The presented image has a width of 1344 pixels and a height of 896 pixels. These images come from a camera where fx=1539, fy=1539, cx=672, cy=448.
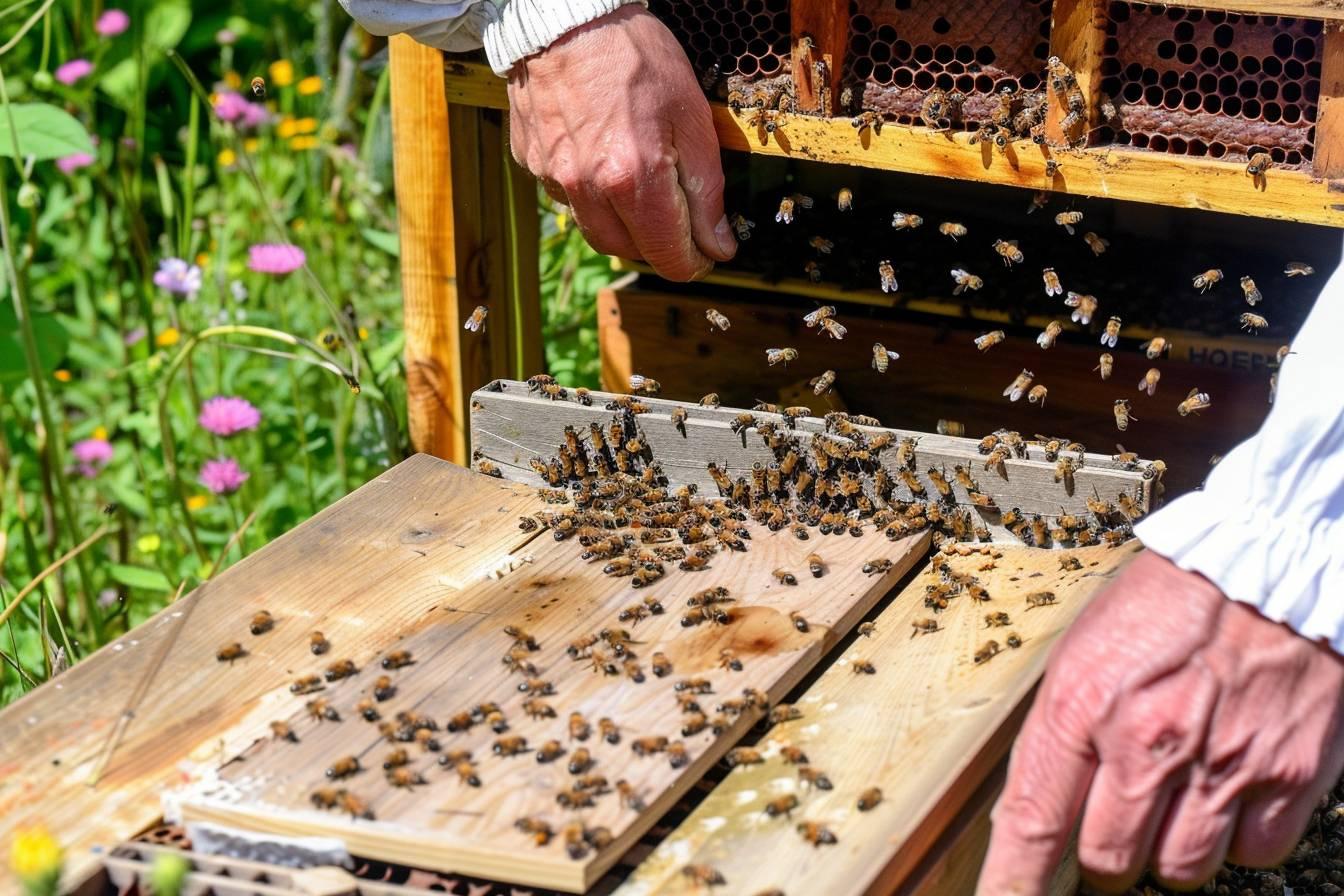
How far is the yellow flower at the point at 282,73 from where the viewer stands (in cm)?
633

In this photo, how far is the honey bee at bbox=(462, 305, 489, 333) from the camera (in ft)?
13.8

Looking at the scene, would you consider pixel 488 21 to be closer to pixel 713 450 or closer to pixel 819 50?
pixel 819 50

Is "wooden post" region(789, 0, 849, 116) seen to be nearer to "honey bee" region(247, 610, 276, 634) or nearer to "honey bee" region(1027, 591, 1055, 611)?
"honey bee" region(1027, 591, 1055, 611)

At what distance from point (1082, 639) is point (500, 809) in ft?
2.90

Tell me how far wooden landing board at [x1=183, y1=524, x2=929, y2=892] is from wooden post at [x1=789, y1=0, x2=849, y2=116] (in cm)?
105

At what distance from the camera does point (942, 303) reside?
168 inches

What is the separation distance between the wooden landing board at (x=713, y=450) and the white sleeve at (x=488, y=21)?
0.78 m

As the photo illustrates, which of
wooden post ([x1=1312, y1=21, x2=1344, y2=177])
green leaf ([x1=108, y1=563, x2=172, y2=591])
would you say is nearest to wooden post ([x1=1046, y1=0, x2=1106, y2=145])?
wooden post ([x1=1312, y1=21, x2=1344, y2=177])

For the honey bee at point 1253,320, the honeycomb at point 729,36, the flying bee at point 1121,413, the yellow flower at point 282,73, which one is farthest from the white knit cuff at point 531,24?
the yellow flower at point 282,73

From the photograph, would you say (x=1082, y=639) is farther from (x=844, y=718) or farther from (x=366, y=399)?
(x=366, y=399)

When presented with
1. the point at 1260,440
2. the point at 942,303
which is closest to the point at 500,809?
the point at 1260,440

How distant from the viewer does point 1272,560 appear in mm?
2186

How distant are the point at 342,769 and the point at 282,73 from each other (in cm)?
Answer: 465

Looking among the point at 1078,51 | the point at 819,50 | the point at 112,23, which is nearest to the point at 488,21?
the point at 819,50
